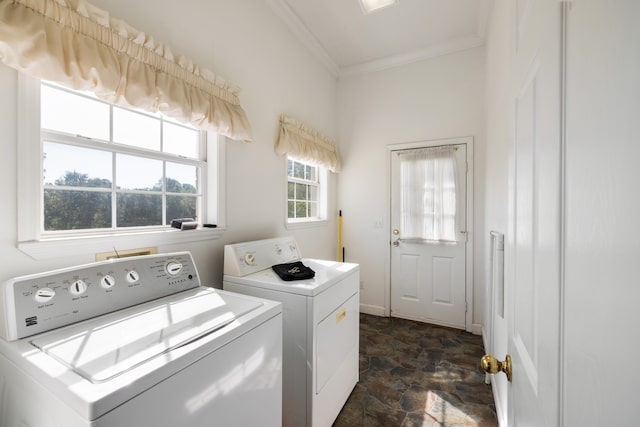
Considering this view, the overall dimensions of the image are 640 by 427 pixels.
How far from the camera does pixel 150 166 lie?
161cm

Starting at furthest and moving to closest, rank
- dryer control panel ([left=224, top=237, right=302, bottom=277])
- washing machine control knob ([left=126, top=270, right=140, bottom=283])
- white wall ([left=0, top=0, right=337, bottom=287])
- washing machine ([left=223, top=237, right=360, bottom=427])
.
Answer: dryer control panel ([left=224, top=237, right=302, bottom=277]) → washing machine ([left=223, top=237, right=360, bottom=427]) → washing machine control knob ([left=126, top=270, right=140, bottom=283]) → white wall ([left=0, top=0, right=337, bottom=287])

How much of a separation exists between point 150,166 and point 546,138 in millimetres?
1790

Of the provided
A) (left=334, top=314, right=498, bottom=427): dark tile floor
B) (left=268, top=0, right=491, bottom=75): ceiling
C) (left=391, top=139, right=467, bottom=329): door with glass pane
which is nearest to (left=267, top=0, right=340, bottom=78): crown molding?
(left=268, top=0, right=491, bottom=75): ceiling

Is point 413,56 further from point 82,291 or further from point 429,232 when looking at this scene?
point 82,291

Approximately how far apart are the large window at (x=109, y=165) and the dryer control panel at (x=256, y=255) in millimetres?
419

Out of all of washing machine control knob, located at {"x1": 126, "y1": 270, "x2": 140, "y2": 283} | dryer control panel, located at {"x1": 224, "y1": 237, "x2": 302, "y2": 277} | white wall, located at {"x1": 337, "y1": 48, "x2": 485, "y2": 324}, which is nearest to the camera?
washing machine control knob, located at {"x1": 126, "y1": 270, "x2": 140, "y2": 283}

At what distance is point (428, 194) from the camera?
329 cm

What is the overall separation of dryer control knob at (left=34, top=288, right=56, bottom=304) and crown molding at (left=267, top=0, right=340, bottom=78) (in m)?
2.59

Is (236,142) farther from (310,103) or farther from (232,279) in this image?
(310,103)

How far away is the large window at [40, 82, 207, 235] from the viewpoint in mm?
1229

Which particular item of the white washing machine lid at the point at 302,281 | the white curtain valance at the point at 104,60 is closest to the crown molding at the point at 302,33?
the white curtain valance at the point at 104,60

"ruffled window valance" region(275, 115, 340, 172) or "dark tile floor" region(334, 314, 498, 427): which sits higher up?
"ruffled window valance" region(275, 115, 340, 172)

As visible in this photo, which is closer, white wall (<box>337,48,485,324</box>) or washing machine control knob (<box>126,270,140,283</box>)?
washing machine control knob (<box>126,270,140,283</box>)

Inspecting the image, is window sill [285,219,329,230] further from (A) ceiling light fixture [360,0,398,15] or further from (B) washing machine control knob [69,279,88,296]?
(A) ceiling light fixture [360,0,398,15]
